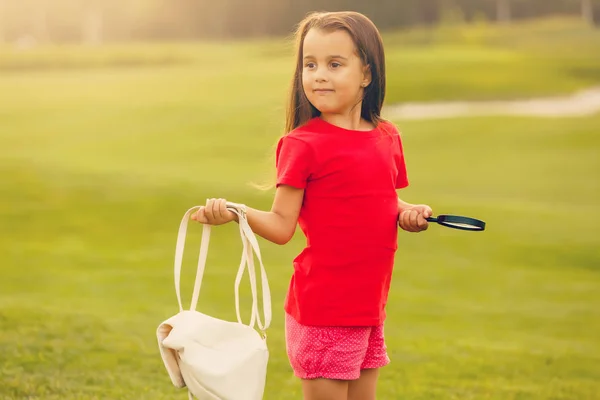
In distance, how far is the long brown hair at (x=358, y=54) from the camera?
3.07m

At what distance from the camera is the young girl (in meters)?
3.03

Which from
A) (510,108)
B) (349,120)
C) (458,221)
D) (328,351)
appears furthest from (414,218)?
(510,108)

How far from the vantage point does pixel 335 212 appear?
3.05 m

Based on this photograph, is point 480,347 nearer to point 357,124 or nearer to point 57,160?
point 357,124

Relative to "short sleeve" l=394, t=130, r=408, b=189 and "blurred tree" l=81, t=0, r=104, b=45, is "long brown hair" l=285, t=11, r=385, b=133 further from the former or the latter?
"blurred tree" l=81, t=0, r=104, b=45

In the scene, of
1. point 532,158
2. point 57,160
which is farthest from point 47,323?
point 532,158

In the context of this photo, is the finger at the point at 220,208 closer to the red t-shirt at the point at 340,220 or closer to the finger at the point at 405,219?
the red t-shirt at the point at 340,220

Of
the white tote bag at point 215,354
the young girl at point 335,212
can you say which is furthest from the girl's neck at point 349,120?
the white tote bag at point 215,354

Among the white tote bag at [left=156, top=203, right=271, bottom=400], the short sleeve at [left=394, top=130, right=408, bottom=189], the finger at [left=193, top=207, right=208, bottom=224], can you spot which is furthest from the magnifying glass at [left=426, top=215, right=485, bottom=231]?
the finger at [left=193, top=207, right=208, bottom=224]

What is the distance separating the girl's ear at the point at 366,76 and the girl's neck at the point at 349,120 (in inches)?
2.6

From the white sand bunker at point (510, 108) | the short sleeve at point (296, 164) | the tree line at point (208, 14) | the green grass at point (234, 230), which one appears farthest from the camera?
the tree line at point (208, 14)

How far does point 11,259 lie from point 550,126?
965 cm

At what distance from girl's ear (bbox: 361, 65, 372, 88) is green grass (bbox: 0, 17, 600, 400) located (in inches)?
15.4

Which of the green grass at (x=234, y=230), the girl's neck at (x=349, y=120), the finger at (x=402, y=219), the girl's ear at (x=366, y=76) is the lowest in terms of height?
the green grass at (x=234, y=230)
